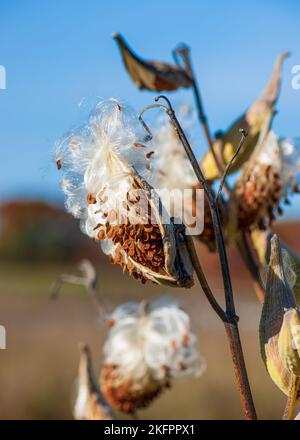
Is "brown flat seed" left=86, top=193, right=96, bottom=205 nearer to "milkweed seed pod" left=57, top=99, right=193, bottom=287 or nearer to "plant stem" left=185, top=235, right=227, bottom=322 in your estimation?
"milkweed seed pod" left=57, top=99, right=193, bottom=287

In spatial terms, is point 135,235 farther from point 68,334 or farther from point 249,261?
point 68,334

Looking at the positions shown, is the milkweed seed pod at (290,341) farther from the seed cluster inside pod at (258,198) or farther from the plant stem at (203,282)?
the seed cluster inside pod at (258,198)

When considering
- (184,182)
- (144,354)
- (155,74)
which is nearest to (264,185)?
(184,182)

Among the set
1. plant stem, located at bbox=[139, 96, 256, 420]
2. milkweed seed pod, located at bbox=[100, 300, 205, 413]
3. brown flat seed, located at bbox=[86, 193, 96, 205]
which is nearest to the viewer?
plant stem, located at bbox=[139, 96, 256, 420]

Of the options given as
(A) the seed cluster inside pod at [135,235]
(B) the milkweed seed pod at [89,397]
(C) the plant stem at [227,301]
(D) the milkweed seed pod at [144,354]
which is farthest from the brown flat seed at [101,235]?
(D) the milkweed seed pod at [144,354]

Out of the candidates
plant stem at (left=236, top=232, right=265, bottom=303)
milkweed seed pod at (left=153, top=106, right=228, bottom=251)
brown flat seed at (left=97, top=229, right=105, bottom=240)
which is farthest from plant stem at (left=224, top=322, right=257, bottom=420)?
plant stem at (left=236, top=232, right=265, bottom=303)

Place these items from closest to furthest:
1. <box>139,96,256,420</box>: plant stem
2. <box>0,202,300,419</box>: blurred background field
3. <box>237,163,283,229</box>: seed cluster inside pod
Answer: <box>139,96,256,420</box>: plant stem < <box>237,163,283,229</box>: seed cluster inside pod < <box>0,202,300,419</box>: blurred background field
